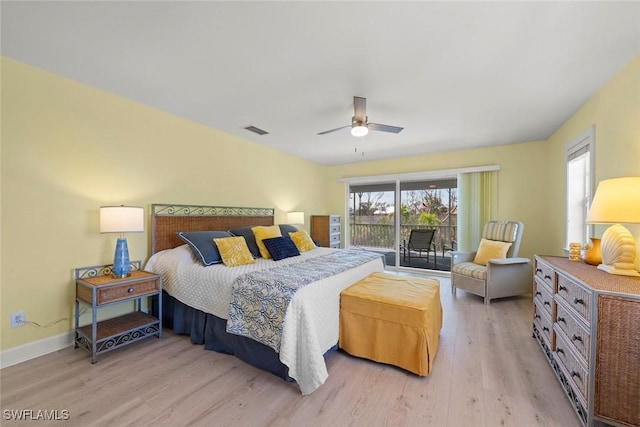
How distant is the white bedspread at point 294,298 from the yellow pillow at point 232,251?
0.40 feet

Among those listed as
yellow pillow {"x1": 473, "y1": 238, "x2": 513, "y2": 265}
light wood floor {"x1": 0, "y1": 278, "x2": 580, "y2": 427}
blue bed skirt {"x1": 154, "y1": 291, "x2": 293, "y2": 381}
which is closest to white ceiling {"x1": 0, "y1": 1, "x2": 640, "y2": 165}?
yellow pillow {"x1": 473, "y1": 238, "x2": 513, "y2": 265}

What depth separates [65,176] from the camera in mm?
2355

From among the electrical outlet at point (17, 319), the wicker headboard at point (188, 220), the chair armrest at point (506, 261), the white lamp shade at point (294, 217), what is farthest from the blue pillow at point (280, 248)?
the chair armrest at point (506, 261)

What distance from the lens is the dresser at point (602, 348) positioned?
1364mm

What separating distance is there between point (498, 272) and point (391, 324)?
242cm

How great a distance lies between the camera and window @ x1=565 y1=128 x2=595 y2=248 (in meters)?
2.88

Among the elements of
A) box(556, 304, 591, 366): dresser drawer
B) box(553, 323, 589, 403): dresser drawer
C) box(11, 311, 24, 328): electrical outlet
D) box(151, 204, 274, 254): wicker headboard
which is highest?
box(151, 204, 274, 254): wicker headboard

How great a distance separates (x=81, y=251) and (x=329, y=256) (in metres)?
2.57

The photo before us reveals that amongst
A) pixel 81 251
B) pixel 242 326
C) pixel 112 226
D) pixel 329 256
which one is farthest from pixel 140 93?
pixel 329 256

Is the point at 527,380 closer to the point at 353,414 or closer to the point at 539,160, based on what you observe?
the point at 353,414

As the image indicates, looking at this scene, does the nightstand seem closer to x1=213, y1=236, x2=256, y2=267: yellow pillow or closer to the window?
x1=213, y1=236, x2=256, y2=267: yellow pillow

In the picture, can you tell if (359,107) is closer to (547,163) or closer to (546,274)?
(546,274)

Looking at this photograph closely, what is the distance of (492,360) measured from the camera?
2.20m

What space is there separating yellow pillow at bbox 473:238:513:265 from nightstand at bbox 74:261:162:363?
438cm
